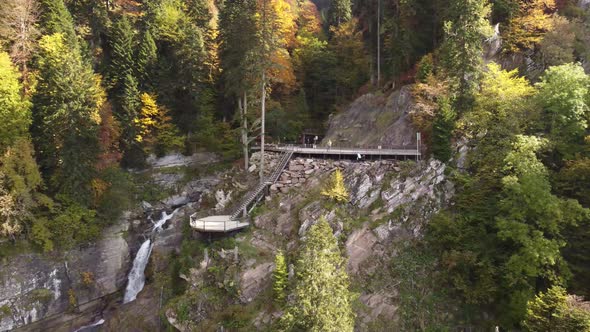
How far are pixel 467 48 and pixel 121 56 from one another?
104 feet

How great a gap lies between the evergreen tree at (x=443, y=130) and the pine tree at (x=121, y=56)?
29356mm

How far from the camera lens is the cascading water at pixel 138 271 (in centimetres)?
2834

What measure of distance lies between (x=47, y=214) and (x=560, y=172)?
3405 centimetres

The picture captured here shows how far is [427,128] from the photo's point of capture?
27.5 meters

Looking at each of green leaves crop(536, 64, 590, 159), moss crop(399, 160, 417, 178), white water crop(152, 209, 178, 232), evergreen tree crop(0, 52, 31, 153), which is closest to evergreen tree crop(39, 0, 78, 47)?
evergreen tree crop(0, 52, 31, 153)

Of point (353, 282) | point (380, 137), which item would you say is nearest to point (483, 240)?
point (353, 282)

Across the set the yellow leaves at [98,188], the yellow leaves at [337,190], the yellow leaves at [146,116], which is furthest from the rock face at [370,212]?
the yellow leaves at [146,116]

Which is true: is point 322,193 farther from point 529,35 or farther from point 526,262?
point 529,35

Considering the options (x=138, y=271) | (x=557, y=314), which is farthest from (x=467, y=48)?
(x=138, y=271)

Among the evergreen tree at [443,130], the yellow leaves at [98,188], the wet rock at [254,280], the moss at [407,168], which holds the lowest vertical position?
the wet rock at [254,280]

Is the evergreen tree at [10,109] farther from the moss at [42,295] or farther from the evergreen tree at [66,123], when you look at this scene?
the moss at [42,295]

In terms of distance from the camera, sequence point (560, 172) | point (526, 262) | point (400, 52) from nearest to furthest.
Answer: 1. point (526, 262)
2. point (560, 172)
3. point (400, 52)

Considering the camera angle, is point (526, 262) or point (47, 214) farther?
point (47, 214)

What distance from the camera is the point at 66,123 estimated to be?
27562 mm
